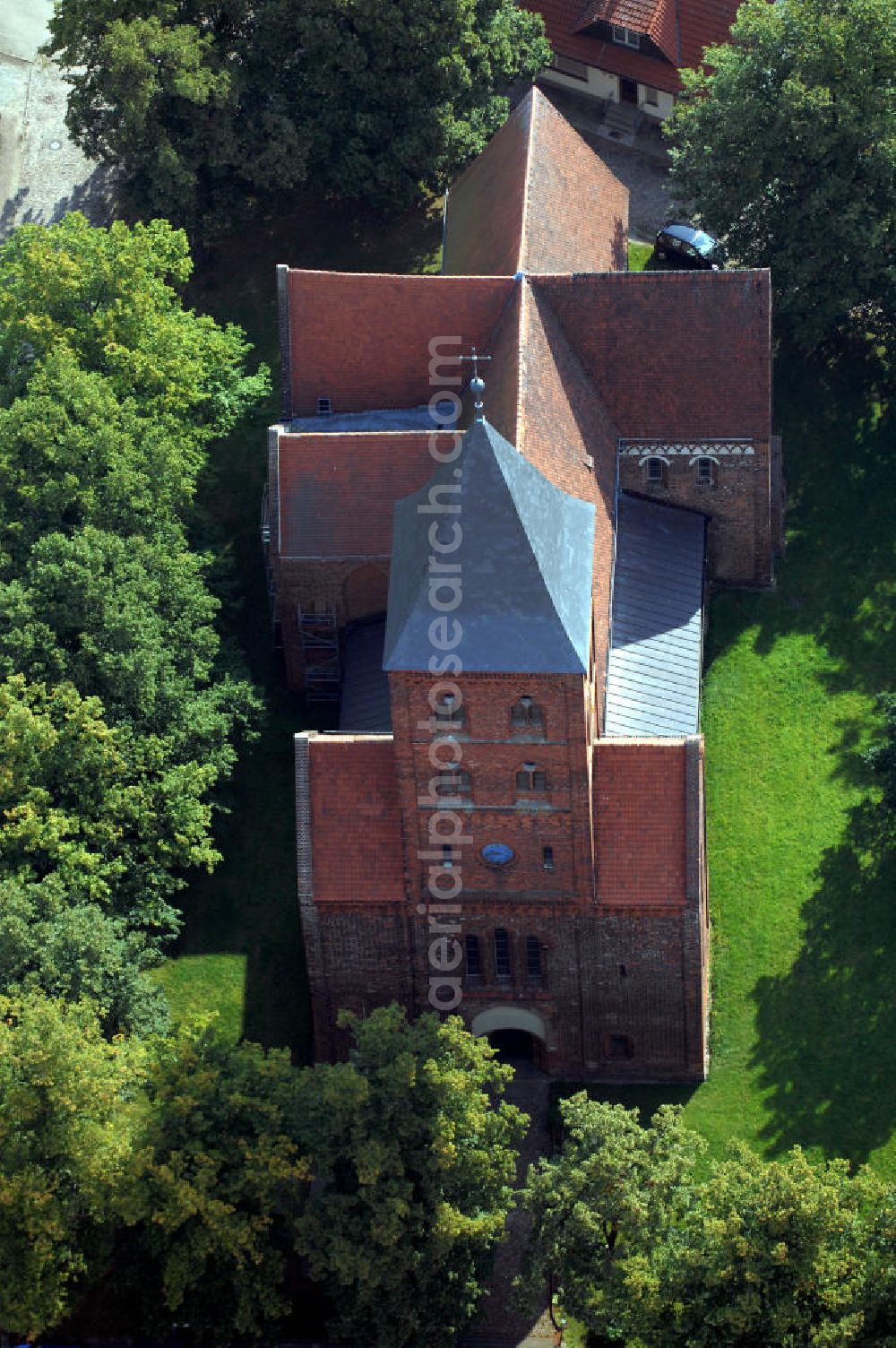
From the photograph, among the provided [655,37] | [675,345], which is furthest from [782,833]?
[655,37]

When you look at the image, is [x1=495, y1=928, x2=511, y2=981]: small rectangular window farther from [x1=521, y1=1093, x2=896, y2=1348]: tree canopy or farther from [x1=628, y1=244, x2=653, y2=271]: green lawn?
[x1=628, y1=244, x2=653, y2=271]: green lawn

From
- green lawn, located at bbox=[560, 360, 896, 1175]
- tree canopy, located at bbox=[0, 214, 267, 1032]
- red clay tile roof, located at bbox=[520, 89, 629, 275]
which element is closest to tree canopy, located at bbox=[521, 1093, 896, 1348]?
green lawn, located at bbox=[560, 360, 896, 1175]

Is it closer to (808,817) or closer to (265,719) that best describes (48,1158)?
(265,719)

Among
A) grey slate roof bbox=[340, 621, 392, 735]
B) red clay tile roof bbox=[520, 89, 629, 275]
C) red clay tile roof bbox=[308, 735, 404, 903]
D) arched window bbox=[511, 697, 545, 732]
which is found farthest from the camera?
red clay tile roof bbox=[520, 89, 629, 275]

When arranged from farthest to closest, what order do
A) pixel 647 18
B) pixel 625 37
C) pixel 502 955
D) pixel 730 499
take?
pixel 625 37, pixel 647 18, pixel 730 499, pixel 502 955

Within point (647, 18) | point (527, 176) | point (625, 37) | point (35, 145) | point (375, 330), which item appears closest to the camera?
point (375, 330)

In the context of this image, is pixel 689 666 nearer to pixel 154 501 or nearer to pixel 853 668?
pixel 853 668
